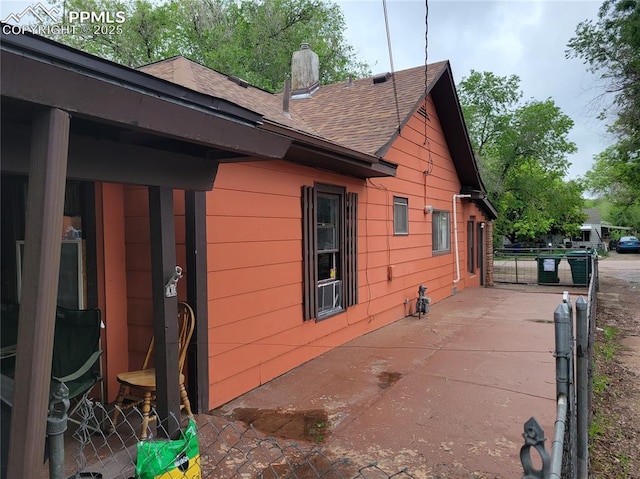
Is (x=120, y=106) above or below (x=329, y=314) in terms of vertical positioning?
above

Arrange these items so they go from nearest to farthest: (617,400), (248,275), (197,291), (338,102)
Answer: (197,291) → (248,275) → (617,400) → (338,102)

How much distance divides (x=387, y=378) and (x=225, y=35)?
18.1 m

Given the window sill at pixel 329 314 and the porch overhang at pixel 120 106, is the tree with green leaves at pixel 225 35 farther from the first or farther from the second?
the porch overhang at pixel 120 106

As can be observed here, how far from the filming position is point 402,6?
6227 mm

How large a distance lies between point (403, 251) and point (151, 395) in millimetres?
5741

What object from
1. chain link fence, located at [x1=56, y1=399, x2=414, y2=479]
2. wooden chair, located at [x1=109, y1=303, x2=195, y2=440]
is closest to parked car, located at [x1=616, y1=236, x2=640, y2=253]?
chain link fence, located at [x1=56, y1=399, x2=414, y2=479]

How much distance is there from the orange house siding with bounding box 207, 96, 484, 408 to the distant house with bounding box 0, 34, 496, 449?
0.06 ft

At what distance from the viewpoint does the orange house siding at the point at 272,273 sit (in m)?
4.14

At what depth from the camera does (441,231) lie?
10719 mm

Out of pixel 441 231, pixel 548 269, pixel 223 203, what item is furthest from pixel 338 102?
pixel 548 269

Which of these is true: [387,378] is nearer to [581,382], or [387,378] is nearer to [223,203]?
[223,203]

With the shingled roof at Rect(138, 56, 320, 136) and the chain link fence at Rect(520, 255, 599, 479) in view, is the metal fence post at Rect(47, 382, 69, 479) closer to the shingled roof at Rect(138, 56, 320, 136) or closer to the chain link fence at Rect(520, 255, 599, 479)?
the chain link fence at Rect(520, 255, 599, 479)

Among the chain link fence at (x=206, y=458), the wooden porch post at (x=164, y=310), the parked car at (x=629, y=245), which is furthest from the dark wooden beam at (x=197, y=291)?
the parked car at (x=629, y=245)

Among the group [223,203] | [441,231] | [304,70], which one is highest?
[304,70]
